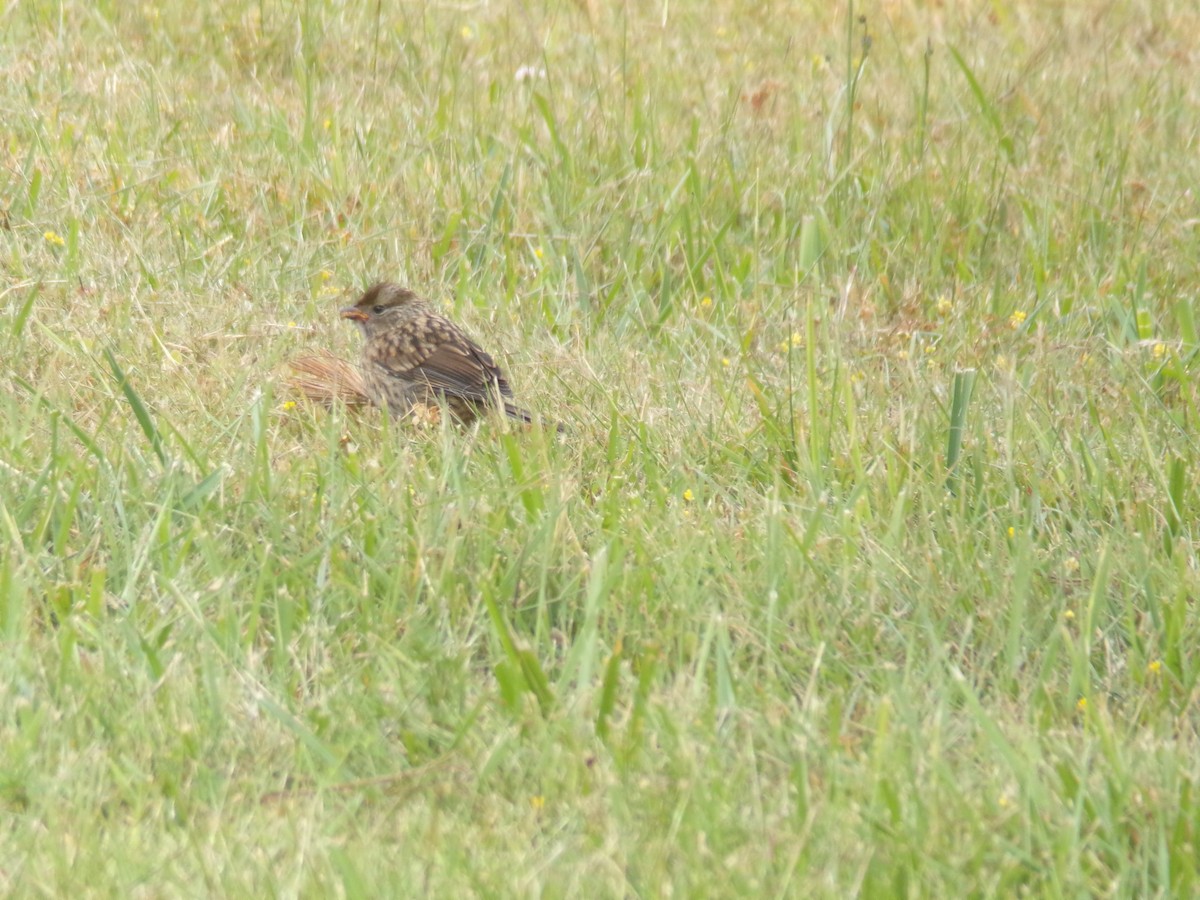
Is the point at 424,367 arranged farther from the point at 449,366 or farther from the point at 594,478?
the point at 594,478

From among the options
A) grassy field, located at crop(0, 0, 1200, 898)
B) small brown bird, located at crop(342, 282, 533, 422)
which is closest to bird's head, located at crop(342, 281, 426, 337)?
small brown bird, located at crop(342, 282, 533, 422)

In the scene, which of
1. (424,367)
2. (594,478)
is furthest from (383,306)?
(594,478)

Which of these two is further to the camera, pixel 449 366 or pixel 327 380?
pixel 449 366

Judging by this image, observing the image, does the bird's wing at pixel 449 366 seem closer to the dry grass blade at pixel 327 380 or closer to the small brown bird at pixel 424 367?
the small brown bird at pixel 424 367

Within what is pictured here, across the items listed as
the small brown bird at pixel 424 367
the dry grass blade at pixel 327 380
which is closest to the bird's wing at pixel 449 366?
the small brown bird at pixel 424 367

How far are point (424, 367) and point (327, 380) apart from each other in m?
0.33

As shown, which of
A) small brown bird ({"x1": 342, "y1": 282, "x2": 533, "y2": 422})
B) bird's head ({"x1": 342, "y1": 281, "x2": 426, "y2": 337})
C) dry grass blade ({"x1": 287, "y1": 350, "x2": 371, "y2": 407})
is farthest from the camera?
bird's head ({"x1": 342, "y1": 281, "x2": 426, "y2": 337})

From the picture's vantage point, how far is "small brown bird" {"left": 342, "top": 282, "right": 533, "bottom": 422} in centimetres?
566

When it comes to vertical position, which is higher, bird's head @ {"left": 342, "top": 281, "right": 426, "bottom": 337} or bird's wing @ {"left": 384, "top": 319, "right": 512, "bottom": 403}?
bird's head @ {"left": 342, "top": 281, "right": 426, "bottom": 337}

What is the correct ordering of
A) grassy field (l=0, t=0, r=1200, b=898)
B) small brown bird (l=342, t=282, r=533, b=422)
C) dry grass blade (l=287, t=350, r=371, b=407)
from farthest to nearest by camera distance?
small brown bird (l=342, t=282, r=533, b=422) < dry grass blade (l=287, t=350, r=371, b=407) < grassy field (l=0, t=0, r=1200, b=898)

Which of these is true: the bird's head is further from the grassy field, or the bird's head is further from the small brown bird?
the grassy field

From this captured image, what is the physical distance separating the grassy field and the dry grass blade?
104 millimetres

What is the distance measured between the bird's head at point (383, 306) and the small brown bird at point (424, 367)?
2 centimetres

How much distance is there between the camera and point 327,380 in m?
Answer: 5.61
